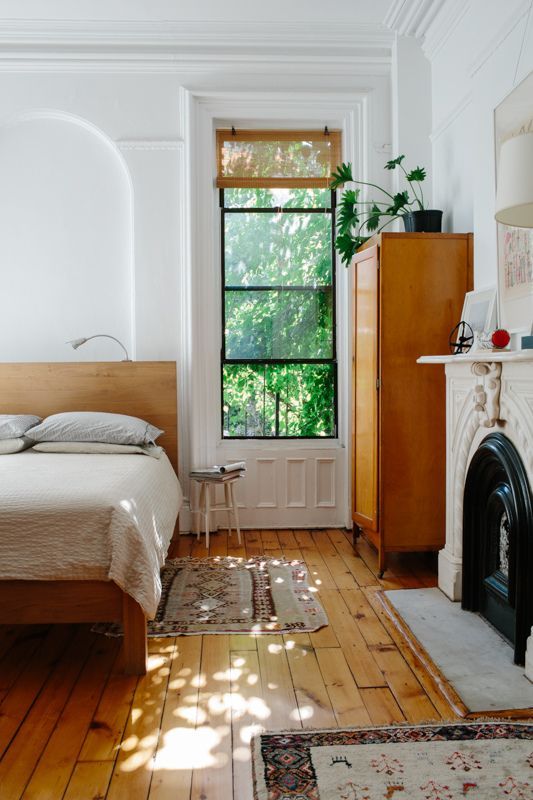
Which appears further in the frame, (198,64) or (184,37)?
(198,64)

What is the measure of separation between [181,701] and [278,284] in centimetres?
299

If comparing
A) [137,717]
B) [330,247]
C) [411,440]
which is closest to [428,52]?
[330,247]

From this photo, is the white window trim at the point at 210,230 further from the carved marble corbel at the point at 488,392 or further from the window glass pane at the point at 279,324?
the carved marble corbel at the point at 488,392

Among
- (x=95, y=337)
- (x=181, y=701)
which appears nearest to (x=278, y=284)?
(x=95, y=337)

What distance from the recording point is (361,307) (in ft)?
12.8

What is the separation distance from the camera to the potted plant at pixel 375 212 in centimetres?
371

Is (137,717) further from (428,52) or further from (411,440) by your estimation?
(428,52)

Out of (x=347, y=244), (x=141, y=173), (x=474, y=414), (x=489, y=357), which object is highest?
(x=141, y=173)

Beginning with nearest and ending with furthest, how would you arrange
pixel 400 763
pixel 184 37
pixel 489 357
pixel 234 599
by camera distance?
1. pixel 400 763
2. pixel 489 357
3. pixel 234 599
4. pixel 184 37

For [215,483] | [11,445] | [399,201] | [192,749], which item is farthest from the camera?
[215,483]

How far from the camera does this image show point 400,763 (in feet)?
6.18

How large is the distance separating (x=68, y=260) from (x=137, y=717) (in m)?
3.17

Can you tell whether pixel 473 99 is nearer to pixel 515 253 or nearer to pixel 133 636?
pixel 515 253

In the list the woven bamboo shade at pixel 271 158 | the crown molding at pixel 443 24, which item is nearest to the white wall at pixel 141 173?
the woven bamboo shade at pixel 271 158
